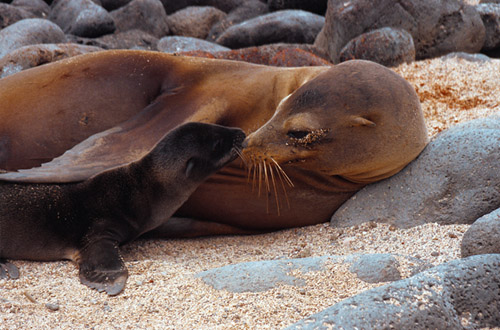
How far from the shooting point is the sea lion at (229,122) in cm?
367

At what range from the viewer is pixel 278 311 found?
2.47 metres

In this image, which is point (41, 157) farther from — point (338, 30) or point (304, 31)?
point (304, 31)

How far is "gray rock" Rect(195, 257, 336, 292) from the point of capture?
8.95 feet

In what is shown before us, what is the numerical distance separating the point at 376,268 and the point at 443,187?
46.8 inches

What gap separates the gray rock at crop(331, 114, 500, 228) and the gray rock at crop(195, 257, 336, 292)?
106cm

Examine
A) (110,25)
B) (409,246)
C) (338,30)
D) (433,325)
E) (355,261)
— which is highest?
(433,325)

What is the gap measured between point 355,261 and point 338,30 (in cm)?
606

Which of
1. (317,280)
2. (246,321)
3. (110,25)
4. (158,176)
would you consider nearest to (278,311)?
(246,321)

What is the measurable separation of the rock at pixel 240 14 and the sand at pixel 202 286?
8.97m

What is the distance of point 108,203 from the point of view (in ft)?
11.9

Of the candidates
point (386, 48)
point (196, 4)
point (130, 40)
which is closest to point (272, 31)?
point (130, 40)

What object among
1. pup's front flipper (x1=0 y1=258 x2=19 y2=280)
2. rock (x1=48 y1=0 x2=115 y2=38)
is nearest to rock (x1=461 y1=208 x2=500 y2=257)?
pup's front flipper (x1=0 y1=258 x2=19 y2=280)

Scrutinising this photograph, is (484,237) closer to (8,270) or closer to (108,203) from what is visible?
(108,203)

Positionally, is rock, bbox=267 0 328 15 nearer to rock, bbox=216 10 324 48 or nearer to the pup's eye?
rock, bbox=216 10 324 48
